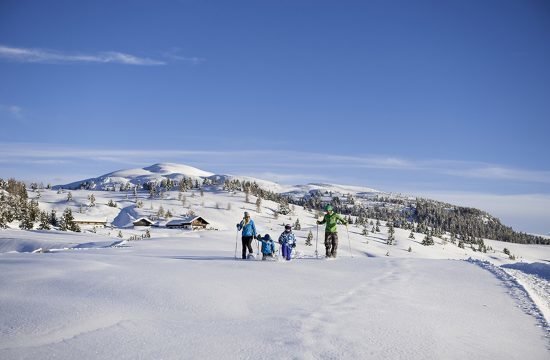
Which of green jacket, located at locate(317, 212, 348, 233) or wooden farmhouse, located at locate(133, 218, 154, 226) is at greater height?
→ green jacket, located at locate(317, 212, 348, 233)

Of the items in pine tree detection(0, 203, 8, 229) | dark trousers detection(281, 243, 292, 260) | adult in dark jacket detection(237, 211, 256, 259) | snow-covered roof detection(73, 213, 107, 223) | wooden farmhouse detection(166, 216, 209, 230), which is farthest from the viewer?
snow-covered roof detection(73, 213, 107, 223)

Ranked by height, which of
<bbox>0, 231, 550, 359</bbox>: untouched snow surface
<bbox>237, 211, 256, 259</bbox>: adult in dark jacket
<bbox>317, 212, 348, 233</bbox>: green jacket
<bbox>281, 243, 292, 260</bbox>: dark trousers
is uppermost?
<bbox>317, 212, 348, 233</bbox>: green jacket

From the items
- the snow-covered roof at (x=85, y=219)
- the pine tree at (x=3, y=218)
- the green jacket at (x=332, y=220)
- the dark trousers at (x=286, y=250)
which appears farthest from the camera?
the snow-covered roof at (x=85, y=219)

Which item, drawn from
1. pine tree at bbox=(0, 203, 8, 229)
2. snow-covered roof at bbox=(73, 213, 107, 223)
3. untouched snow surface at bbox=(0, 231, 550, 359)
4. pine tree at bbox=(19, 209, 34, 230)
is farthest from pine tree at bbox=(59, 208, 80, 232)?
untouched snow surface at bbox=(0, 231, 550, 359)

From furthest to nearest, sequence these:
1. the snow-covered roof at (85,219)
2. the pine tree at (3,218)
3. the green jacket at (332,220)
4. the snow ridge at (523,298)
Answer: the snow-covered roof at (85,219) < the pine tree at (3,218) < the green jacket at (332,220) < the snow ridge at (523,298)

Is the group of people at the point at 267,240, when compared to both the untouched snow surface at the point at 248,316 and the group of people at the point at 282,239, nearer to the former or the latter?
the group of people at the point at 282,239

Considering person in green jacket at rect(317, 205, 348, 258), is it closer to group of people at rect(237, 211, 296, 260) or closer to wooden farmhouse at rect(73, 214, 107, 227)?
group of people at rect(237, 211, 296, 260)

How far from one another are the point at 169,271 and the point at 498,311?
7004 millimetres

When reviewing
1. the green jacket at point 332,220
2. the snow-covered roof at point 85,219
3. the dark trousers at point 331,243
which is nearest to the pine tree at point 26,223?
the snow-covered roof at point 85,219

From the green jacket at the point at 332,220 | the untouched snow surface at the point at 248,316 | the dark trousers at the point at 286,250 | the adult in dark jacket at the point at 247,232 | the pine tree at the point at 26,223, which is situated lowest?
the pine tree at the point at 26,223

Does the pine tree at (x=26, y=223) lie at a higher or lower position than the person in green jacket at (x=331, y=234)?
lower

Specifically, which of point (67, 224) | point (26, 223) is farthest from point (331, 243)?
point (26, 223)

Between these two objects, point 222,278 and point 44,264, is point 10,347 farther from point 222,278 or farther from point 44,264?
point 44,264

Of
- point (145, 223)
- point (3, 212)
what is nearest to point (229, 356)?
point (3, 212)
